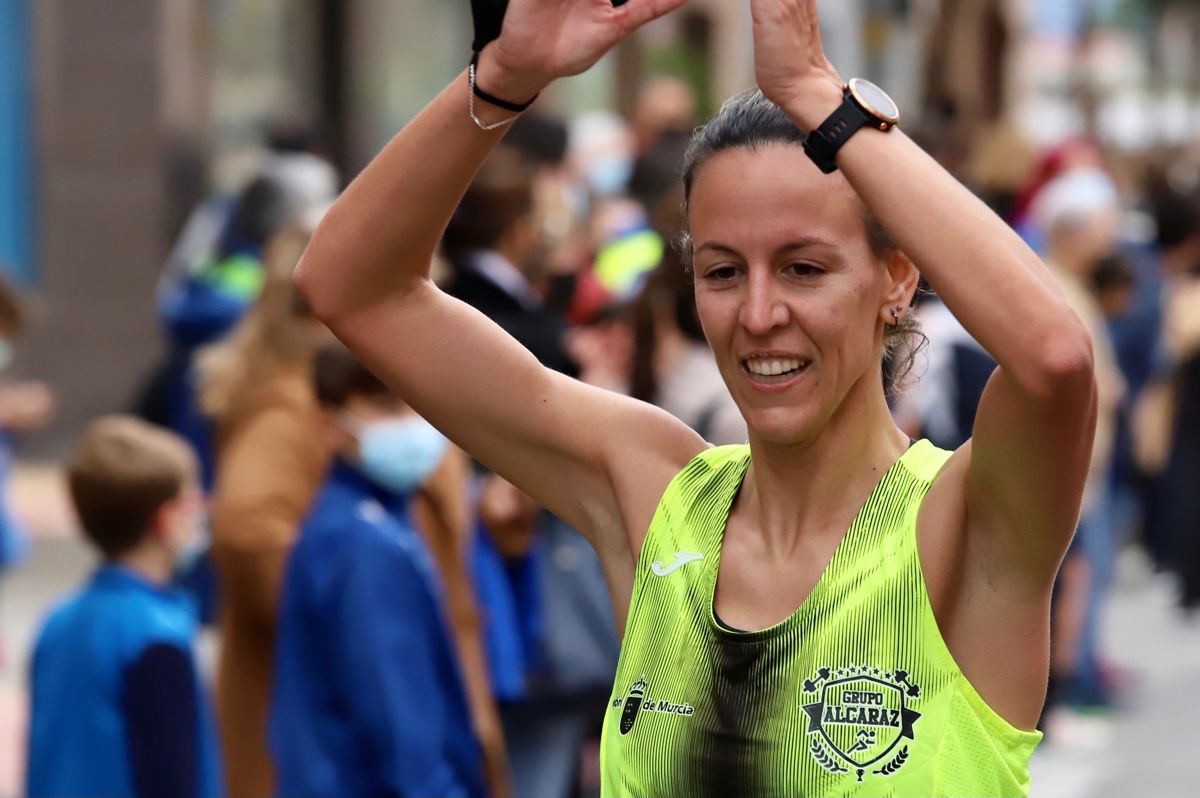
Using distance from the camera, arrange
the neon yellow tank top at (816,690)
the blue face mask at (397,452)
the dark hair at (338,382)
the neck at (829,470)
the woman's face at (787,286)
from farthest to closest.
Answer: the dark hair at (338,382), the blue face mask at (397,452), the neck at (829,470), the woman's face at (787,286), the neon yellow tank top at (816,690)

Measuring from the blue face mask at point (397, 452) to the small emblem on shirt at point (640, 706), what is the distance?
2682 millimetres

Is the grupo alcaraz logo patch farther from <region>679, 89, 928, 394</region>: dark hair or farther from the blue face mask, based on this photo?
the blue face mask

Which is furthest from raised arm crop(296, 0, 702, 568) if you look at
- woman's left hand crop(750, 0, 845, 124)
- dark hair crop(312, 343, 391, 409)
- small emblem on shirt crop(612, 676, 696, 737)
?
dark hair crop(312, 343, 391, 409)

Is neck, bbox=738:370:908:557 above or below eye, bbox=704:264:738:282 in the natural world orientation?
below

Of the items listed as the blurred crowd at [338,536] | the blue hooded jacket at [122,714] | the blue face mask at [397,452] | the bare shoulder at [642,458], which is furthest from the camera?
the blue face mask at [397,452]

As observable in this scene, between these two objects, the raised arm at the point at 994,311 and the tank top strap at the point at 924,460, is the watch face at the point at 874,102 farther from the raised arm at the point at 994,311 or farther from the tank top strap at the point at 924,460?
the tank top strap at the point at 924,460

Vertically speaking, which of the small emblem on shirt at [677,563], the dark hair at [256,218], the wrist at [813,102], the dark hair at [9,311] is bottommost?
the small emblem on shirt at [677,563]

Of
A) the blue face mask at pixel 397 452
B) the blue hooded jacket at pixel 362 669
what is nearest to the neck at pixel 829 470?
the blue hooded jacket at pixel 362 669

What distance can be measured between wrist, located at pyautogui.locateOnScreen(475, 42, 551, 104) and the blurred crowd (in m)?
0.65

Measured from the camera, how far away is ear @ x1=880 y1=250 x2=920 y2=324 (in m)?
2.50

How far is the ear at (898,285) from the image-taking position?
250 cm

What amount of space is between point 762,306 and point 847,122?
0.25 meters

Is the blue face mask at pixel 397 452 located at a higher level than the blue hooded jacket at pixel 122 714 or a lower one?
higher

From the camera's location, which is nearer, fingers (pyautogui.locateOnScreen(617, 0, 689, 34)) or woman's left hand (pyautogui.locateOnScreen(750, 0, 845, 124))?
woman's left hand (pyautogui.locateOnScreen(750, 0, 845, 124))
